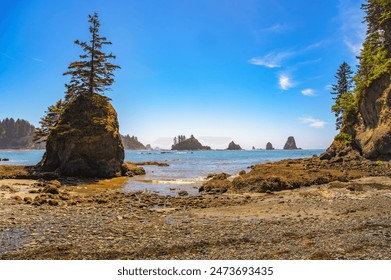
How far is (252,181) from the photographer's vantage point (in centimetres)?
2258

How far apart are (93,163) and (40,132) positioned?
1040 centimetres

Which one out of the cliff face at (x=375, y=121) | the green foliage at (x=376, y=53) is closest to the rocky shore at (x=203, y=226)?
the cliff face at (x=375, y=121)

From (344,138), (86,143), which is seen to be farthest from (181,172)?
(344,138)

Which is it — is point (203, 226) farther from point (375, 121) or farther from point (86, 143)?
point (375, 121)

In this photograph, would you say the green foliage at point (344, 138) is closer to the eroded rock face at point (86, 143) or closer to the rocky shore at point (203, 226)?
the rocky shore at point (203, 226)

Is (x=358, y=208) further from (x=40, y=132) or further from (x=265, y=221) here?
(x=40, y=132)

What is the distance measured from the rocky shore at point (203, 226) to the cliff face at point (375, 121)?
814 inches

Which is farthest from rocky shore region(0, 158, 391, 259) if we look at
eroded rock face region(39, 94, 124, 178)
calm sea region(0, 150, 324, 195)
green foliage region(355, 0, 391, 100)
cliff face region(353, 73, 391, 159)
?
green foliage region(355, 0, 391, 100)

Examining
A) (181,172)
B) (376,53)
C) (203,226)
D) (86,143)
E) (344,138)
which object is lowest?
(181,172)

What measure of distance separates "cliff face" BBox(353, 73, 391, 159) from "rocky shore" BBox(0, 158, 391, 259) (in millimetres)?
20666

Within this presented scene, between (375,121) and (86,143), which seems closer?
(86,143)

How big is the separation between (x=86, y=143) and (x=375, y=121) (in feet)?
137

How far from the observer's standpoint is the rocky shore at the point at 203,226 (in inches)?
334

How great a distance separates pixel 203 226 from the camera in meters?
11.7
